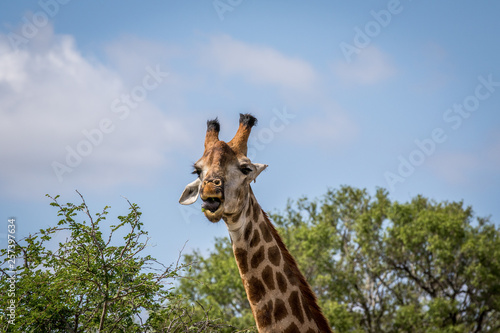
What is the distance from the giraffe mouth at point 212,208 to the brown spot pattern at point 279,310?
1202 millimetres

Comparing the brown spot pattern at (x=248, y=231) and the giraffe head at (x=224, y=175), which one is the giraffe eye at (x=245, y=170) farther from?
the brown spot pattern at (x=248, y=231)

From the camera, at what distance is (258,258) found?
715 cm

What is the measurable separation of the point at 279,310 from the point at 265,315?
17 centimetres

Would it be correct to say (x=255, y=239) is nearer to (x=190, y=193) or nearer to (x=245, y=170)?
(x=245, y=170)

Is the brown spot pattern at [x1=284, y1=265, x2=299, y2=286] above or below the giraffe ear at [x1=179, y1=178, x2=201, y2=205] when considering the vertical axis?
below

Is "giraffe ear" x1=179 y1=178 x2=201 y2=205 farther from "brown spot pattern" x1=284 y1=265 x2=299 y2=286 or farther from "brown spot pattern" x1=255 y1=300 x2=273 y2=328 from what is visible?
"brown spot pattern" x1=255 y1=300 x2=273 y2=328

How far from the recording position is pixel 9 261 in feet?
25.4

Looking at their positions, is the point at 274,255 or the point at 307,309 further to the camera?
the point at 274,255

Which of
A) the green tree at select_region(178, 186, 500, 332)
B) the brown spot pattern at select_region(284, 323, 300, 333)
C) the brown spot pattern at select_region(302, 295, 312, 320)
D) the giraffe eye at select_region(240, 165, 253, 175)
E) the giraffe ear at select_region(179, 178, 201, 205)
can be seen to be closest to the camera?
the brown spot pattern at select_region(284, 323, 300, 333)

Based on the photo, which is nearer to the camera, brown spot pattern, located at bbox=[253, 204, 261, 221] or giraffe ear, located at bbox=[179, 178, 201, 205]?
brown spot pattern, located at bbox=[253, 204, 261, 221]

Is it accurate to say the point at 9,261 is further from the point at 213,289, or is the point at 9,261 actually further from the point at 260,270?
the point at 213,289

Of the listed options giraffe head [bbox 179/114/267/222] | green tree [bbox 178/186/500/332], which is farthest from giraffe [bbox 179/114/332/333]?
green tree [bbox 178/186/500/332]

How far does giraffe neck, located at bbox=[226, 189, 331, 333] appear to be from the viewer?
6879mm

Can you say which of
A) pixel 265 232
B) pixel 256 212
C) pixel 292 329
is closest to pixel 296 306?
pixel 292 329
